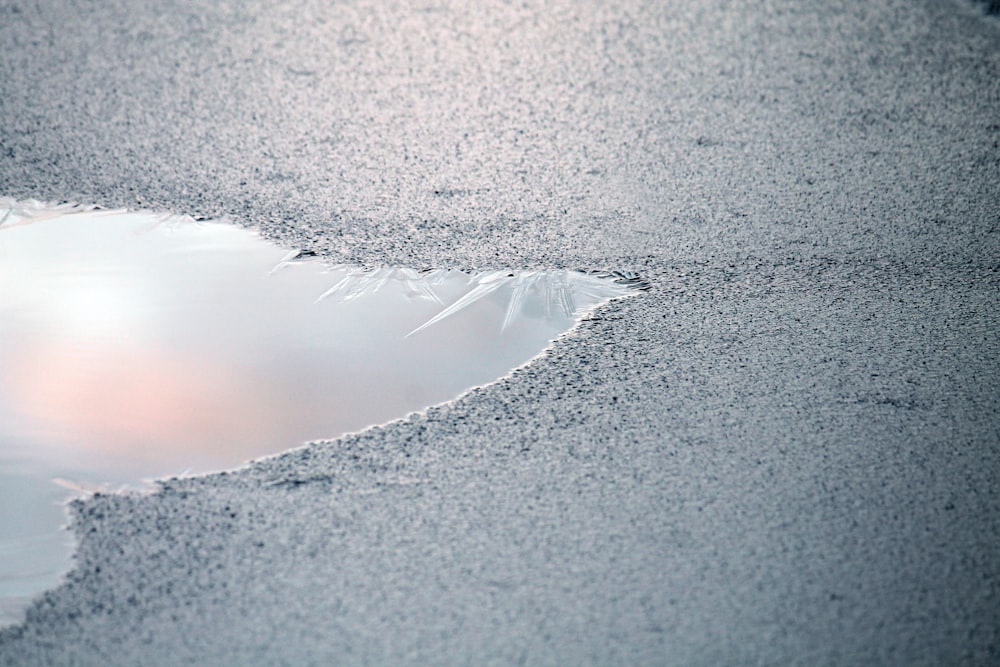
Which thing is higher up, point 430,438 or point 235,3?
point 235,3

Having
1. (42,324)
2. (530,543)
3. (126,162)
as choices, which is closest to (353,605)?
(530,543)

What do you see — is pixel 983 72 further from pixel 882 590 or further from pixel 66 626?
pixel 66 626

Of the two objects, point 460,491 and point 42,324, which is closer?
point 460,491

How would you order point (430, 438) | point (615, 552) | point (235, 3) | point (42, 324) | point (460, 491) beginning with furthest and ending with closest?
1. point (235, 3)
2. point (42, 324)
3. point (430, 438)
4. point (460, 491)
5. point (615, 552)

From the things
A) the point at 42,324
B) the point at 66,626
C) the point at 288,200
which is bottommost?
the point at 66,626

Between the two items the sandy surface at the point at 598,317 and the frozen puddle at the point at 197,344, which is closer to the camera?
the sandy surface at the point at 598,317
